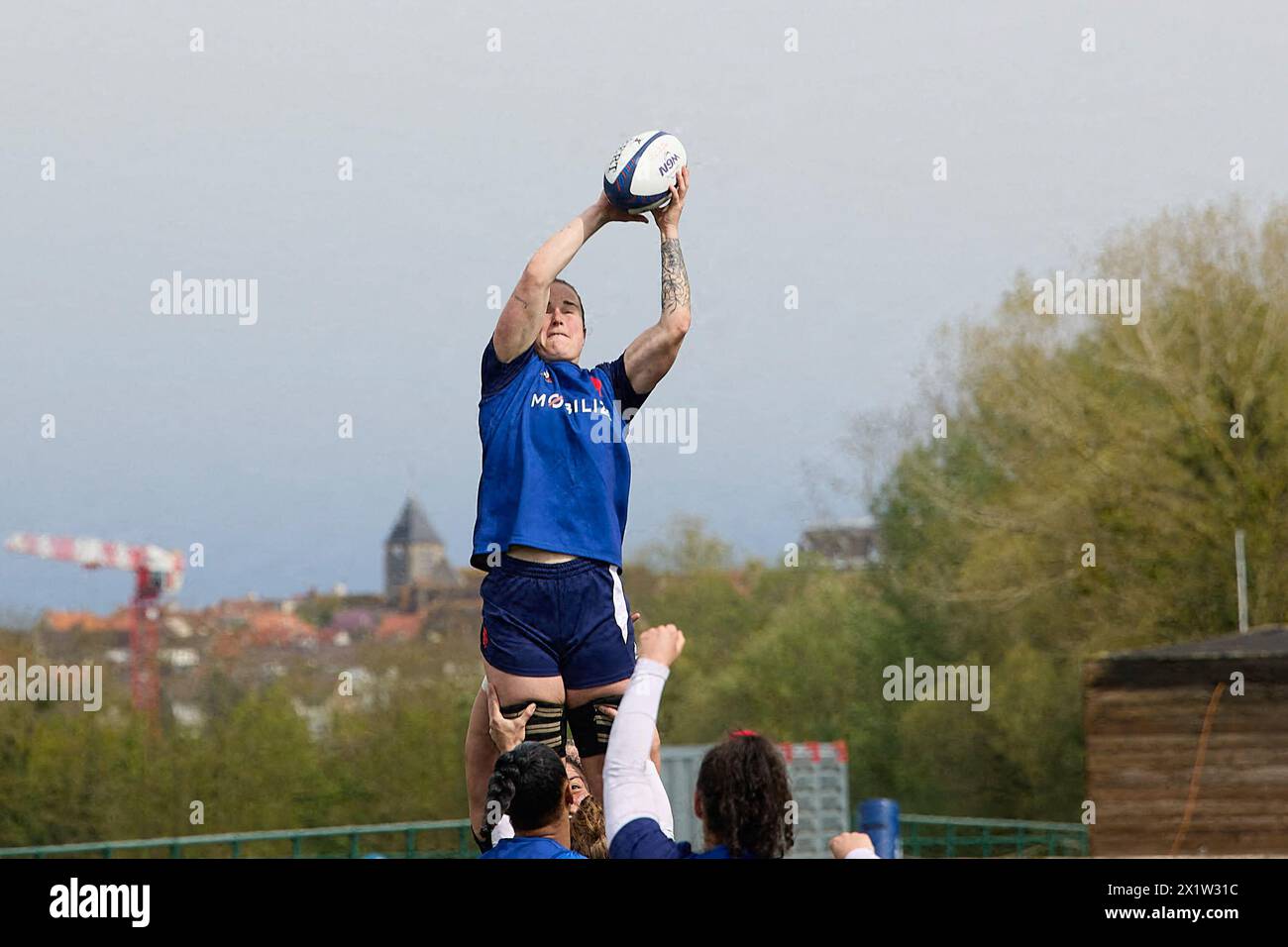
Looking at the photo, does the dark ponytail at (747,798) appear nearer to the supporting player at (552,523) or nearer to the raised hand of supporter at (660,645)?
the raised hand of supporter at (660,645)

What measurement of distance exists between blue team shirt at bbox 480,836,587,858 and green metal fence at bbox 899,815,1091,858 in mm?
19080

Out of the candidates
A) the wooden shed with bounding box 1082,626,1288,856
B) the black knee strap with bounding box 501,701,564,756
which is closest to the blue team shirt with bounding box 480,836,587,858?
the black knee strap with bounding box 501,701,564,756

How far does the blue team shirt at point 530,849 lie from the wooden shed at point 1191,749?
1674 cm

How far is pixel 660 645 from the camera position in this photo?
4.13 meters

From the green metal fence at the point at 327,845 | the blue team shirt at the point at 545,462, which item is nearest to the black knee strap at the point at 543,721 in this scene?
the blue team shirt at the point at 545,462

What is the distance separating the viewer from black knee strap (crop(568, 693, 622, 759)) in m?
5.79

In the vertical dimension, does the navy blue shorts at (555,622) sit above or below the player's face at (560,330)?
below

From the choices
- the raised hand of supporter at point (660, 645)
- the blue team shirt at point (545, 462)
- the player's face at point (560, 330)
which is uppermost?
the player's face at point (560, 330)

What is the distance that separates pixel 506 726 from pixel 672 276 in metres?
1.77

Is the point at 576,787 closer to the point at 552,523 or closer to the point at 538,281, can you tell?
the point at 552,523

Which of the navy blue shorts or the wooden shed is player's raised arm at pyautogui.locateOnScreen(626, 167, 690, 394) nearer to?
the navy blue shorts

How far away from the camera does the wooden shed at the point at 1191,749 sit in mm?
19328
